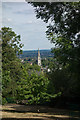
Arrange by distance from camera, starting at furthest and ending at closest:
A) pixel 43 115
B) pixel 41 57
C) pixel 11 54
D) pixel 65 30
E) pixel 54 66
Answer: pixel 41 57 < pixel 11 54 < pixel 43 115 < pixel 54 66 < pixel 65 30

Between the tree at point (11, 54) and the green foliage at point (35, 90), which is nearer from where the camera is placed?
the green foliage at point (35, 90)

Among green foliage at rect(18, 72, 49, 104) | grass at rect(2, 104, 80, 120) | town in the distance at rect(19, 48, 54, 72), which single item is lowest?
grass at rect(2, 104, 80, 120)

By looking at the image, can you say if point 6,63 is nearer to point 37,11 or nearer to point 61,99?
point 61,99

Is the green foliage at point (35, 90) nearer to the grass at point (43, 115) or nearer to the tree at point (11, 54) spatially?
the grass at point (43, 115)

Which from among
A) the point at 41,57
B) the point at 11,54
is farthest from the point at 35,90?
the point at 41,57

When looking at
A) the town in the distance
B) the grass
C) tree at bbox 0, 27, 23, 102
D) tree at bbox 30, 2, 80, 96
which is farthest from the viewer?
tree at bbox 0, 27, 23, 102

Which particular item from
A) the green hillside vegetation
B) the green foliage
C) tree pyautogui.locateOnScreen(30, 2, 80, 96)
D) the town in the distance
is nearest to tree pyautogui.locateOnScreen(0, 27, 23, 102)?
the green hillside vegetation

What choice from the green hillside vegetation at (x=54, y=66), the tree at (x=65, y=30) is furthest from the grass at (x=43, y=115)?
the tree at (x=65, y=30)

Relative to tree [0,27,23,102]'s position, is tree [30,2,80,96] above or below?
below

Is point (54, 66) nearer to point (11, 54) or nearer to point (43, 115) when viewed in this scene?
point (43, 115)

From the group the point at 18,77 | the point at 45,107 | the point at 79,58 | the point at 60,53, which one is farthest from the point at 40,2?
the point at 18,77

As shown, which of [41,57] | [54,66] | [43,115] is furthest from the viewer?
[41,57]

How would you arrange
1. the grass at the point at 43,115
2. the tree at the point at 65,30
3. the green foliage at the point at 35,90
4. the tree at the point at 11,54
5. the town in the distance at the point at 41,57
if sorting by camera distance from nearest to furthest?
the tree at the point at 65,30 < the grass at the point at 43,115 < the town in the distance at the point at 41,57 < the green foliage at the point at 35,90 < the tree at the point at 11,54

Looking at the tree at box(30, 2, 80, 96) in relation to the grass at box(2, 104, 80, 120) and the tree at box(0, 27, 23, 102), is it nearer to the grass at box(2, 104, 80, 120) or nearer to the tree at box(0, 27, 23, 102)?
the grass at box(2, 104, 80, 120)
